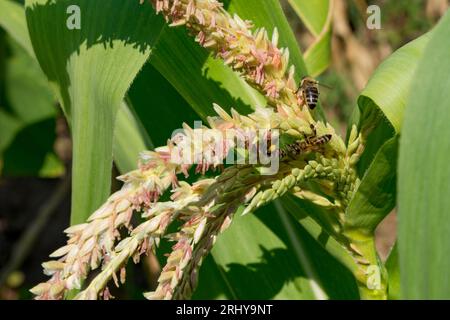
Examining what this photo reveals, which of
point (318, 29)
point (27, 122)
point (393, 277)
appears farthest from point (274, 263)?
point (27, 122)

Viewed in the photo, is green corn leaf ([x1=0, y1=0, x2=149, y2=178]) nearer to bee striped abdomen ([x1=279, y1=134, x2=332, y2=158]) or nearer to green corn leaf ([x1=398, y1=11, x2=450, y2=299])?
bee striped abdomen ([x1=279, y1=134, x2=332, y2=158])

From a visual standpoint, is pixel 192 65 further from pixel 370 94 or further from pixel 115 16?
pixel 370 94

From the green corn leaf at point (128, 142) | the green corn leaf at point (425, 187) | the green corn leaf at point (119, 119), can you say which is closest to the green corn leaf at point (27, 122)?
the green corn leaf at point (119, 119)

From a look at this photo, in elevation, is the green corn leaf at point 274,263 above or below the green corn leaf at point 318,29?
below

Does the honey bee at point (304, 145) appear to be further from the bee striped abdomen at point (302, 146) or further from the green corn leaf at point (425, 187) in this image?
the green corn leaf at point (425, 187)

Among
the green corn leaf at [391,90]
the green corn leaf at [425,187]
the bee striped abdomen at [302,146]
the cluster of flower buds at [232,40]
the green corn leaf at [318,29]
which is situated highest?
the green corn leaf at [318,29]

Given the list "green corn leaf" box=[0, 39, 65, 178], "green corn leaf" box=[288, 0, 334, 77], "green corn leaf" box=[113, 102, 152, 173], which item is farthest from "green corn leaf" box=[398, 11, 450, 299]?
"green corn leaf" box=[0, 39, 65, 178]
